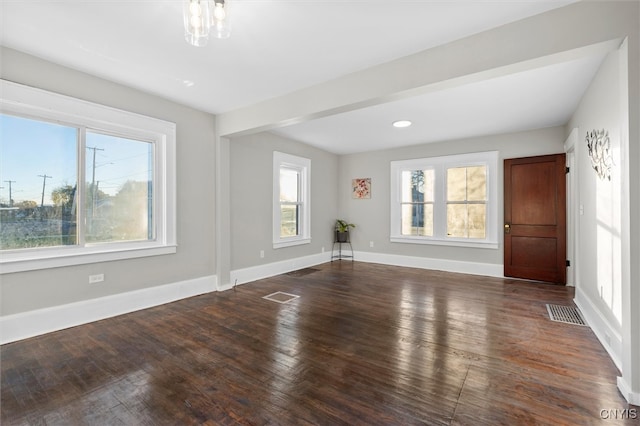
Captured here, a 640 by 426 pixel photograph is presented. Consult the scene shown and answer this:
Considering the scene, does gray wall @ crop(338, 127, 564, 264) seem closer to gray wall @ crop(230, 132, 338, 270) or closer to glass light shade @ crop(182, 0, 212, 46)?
gray wall @ crop(230, 132, 338, 270)

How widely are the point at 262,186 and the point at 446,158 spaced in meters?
3.64

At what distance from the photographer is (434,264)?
5.90 meters

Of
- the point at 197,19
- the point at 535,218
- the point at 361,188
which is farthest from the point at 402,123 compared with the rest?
the point at 197,19

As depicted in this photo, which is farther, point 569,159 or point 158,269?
point 569,159

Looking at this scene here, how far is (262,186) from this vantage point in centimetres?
520

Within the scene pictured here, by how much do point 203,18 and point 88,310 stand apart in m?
3.10

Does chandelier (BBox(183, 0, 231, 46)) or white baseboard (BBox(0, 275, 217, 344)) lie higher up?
chandelier (BBox(183, 0, 231, 46))

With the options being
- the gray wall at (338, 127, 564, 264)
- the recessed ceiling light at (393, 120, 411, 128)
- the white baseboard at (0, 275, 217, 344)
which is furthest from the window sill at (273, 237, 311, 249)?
the recessed ceiling light at (393, 120, 411, 128)

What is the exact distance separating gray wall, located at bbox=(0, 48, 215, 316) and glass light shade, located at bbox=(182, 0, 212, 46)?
6.66ft

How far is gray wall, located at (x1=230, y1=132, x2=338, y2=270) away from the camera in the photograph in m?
4.73

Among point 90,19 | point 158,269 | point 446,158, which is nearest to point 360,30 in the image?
point 90,19

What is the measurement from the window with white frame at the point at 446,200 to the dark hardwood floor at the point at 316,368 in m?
2.09

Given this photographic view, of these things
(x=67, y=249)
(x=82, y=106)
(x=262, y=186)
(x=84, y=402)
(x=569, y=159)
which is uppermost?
(x=82, y=106)

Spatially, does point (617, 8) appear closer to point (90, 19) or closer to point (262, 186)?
point (90, 19)
